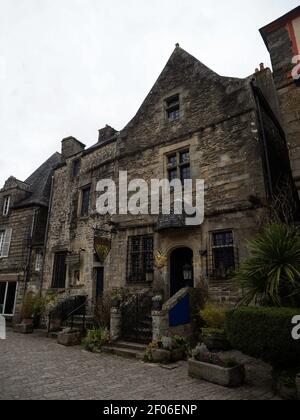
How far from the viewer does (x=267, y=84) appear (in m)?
12.5

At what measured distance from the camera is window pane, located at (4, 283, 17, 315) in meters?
15.3

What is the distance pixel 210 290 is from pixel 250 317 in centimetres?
395

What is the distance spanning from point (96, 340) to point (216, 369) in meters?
4.78

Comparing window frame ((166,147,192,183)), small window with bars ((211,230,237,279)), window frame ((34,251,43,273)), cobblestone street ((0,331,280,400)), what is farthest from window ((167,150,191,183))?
window frame ((34,251,43,273))

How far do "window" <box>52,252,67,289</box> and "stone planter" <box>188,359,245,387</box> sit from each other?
1011 cm

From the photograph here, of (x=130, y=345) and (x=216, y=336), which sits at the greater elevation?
(x=216, y=336)

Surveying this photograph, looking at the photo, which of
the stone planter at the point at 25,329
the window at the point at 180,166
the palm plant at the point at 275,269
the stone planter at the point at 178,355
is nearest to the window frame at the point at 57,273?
the stone planter at the point at 25,329

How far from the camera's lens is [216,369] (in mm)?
4961

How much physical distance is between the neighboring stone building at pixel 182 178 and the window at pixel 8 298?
2.78m

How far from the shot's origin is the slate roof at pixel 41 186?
1673 cm

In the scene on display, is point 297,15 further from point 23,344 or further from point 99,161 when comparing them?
point 23,344

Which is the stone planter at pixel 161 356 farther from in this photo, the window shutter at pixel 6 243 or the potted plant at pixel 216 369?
the window shutter at pixel 6 243

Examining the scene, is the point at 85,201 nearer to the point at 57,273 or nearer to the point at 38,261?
the point at 57,273

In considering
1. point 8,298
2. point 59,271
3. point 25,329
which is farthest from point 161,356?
point 8,298
